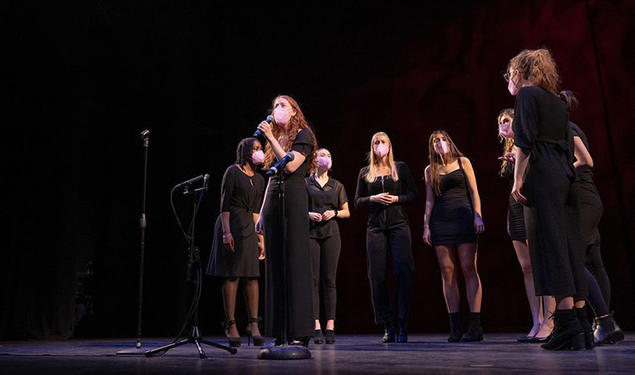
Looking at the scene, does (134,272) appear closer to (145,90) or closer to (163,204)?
(163,204)

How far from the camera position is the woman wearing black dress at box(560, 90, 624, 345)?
3545 mm

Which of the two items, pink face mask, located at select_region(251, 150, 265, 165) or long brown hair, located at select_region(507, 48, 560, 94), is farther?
pink face mask, located at select_region(251, 150, 265, 165)

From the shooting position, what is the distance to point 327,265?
15.5 feet

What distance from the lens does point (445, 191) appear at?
176 inches

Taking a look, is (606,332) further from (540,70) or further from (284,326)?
(284,326)

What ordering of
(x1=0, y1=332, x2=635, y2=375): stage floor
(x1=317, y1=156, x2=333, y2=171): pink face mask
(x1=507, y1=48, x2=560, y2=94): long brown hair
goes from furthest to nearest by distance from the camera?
(x1=317, y1=156, x2=333, y2=171): pink face mask → (x1=507, y1=48, x2=560, y2=94): long brown hair → (x1=0, y1=332, x2=635, y2=375): stage floor

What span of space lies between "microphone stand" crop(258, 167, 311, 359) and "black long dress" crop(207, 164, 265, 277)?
4.51ft

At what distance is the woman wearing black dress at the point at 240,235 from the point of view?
14.4 feet

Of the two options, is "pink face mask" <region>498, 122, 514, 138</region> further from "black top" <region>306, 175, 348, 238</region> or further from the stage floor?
the stage floor

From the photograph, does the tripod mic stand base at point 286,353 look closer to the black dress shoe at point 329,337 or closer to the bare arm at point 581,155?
the black dress shoe at point 329,337

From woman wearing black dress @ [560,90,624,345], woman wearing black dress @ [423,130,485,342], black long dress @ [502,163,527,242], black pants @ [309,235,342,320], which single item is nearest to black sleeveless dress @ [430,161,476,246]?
woman wearing black dress @ [423,130,485,342]

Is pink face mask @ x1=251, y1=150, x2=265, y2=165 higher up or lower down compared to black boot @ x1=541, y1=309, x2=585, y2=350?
higher up

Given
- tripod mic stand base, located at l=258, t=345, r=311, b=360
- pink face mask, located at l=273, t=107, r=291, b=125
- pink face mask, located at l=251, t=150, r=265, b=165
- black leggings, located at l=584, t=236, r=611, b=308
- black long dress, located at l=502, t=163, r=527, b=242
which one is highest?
pink face mask, located at l=251, t=150, r=265, b=165

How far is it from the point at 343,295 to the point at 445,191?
2.16 m
